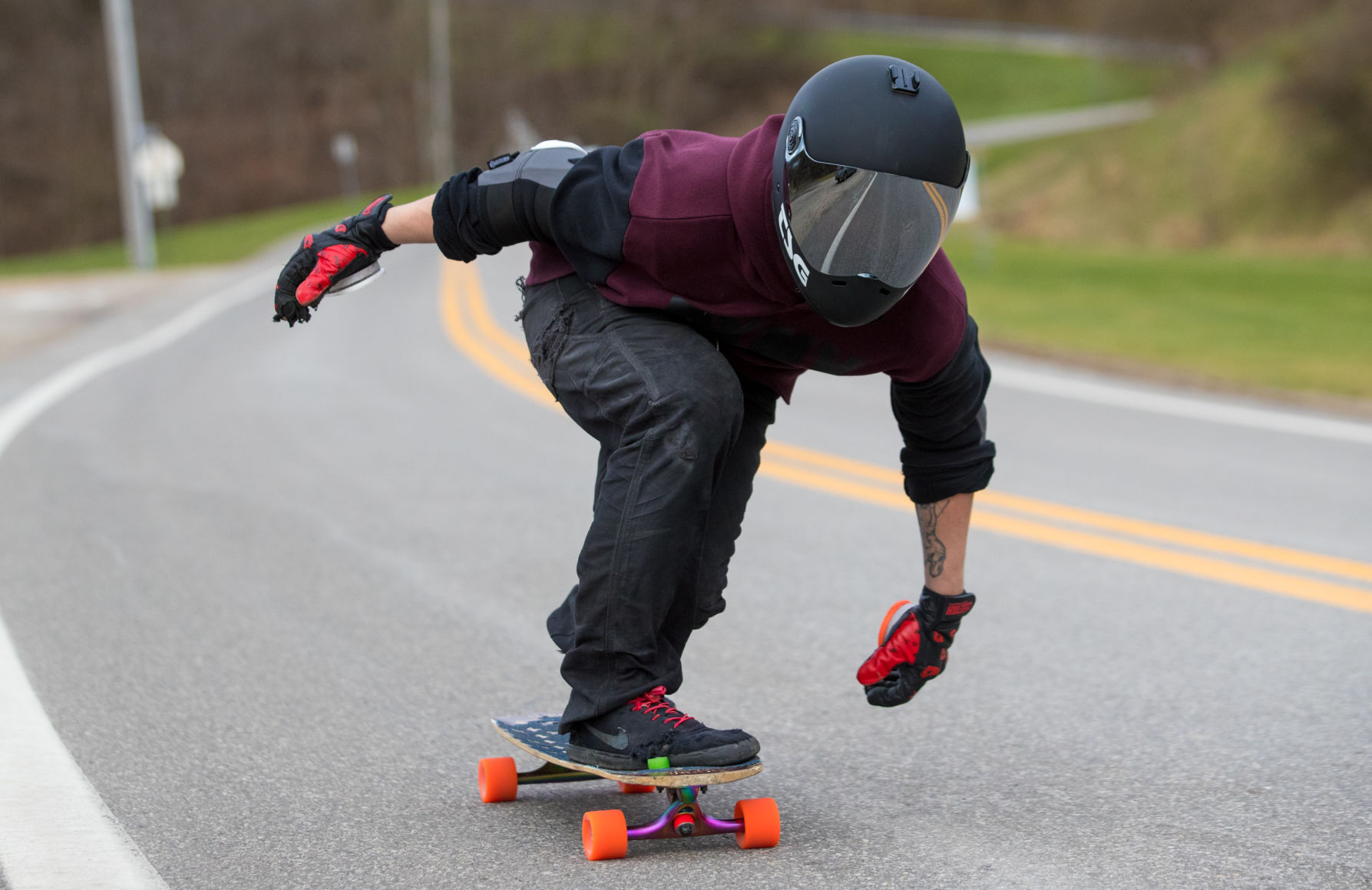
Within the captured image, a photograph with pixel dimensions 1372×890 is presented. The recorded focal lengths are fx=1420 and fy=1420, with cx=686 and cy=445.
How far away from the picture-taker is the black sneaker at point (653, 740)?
2.77 meters

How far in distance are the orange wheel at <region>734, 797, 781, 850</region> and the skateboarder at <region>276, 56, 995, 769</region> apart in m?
0.14

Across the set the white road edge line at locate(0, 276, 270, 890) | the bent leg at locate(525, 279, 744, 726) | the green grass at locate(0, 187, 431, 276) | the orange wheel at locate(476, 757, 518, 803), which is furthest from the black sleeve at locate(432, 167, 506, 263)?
the green grass at locate(0, 187, 431, 276)

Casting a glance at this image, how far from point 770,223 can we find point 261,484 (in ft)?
16.6

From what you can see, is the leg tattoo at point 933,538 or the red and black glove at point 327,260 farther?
the leg tattoo at point 933,538

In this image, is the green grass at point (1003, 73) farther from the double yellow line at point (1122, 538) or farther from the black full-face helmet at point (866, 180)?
the black full-face helmet at point (866, 180)

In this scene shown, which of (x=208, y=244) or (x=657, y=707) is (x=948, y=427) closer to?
(x=657, y=707)

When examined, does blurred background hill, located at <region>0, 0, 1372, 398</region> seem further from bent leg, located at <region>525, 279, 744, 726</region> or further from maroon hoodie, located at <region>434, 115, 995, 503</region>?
bent leg, located at <region>525, 279, 744, 726</region>

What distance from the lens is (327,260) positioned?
2.99 metres

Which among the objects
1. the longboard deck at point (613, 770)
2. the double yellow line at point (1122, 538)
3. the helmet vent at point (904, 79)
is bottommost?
the double yellow line at point (1122, 538)

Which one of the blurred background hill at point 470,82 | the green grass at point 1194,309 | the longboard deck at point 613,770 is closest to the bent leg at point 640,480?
the longboard deck at point 613,770

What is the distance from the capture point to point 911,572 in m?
5.25

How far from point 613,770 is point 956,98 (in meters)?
59.4

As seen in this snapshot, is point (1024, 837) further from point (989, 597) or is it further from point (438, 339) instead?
point (438, 339)

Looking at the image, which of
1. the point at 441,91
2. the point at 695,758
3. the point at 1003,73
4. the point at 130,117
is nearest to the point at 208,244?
the point at 130,117
